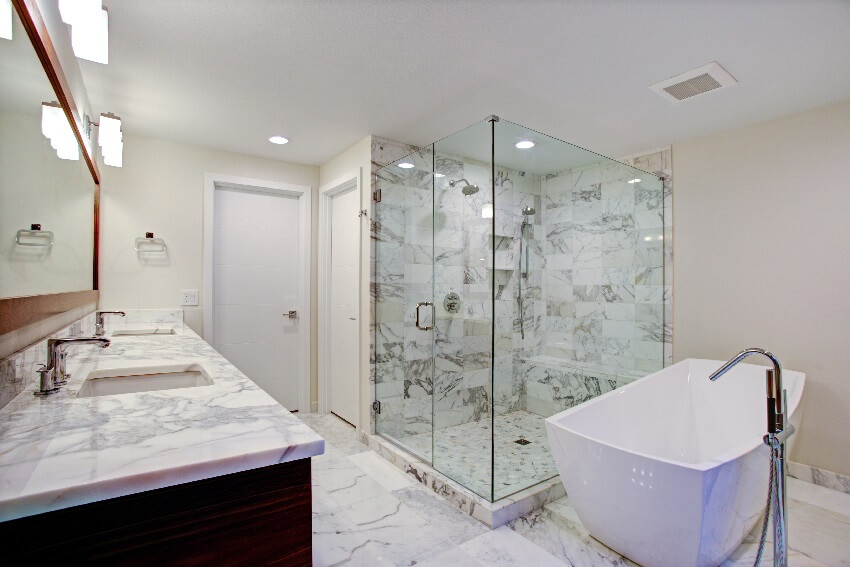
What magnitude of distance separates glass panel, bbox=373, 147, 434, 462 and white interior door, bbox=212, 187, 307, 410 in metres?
1.07

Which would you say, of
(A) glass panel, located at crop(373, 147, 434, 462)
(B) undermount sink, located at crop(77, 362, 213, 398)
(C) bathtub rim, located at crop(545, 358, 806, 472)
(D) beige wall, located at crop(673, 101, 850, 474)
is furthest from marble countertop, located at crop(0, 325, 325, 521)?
(D) beige wall, located at crop(673, 101, 850, 474)

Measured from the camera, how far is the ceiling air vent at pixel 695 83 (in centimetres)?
214

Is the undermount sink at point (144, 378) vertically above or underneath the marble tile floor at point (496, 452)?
above

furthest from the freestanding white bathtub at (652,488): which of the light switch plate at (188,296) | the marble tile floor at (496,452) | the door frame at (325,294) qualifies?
the light switch plate at (188,296)

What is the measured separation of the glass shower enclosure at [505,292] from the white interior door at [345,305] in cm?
31

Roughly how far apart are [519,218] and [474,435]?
1.67m

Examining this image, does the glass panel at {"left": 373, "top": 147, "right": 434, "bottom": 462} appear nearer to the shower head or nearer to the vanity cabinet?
the shower head

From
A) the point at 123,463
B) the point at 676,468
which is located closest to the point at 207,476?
the point at 123,463

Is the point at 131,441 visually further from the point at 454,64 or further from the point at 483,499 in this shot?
the point at 454,64

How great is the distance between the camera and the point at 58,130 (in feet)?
5.08

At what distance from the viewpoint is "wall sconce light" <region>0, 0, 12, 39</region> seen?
0.95 meters

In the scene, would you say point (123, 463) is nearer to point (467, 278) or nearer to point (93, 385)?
point (93, 385)

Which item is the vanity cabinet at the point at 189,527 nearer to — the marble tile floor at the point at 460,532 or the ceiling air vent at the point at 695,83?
the marble tile floor at the point at 460,532

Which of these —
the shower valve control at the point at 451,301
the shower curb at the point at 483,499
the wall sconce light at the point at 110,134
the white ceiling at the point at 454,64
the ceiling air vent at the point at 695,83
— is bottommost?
the shower curb at the point at 483,499
